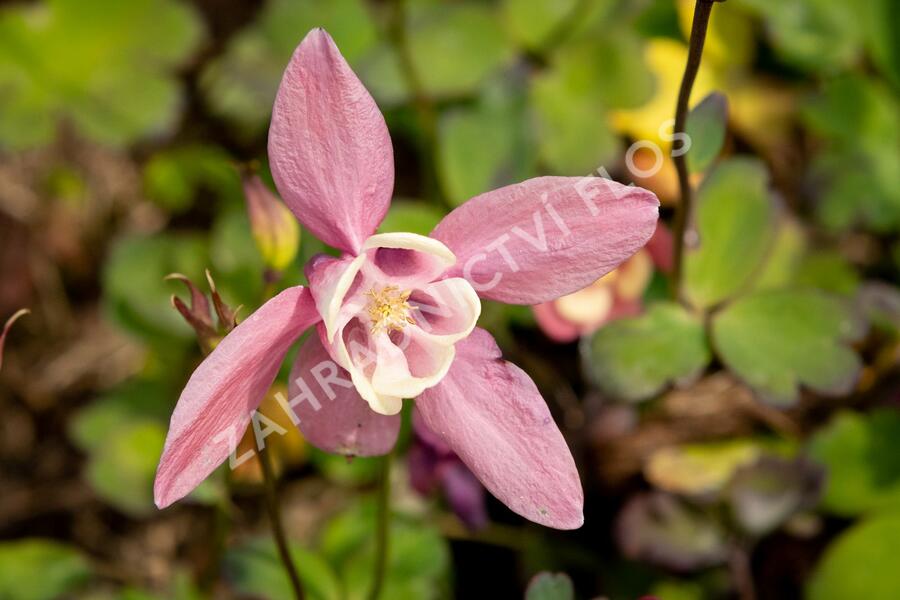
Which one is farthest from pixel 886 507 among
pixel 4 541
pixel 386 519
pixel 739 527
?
pixel 4 541

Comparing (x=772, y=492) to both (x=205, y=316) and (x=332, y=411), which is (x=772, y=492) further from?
(x=205, y=316)

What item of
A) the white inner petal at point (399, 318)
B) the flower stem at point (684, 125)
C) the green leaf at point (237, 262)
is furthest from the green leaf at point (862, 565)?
the green leaf at point (237, 262)

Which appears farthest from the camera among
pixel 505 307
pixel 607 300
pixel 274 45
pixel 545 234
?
pixel 274 45

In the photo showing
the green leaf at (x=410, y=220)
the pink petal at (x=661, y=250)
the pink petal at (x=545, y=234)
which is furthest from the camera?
the pink petal at (x=661, y=250)

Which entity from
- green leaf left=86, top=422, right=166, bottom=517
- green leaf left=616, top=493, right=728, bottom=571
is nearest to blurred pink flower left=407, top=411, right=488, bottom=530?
green leaf left=616, top=493, right=728, bottom=571

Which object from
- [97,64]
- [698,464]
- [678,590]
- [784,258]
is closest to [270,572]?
[678,590]

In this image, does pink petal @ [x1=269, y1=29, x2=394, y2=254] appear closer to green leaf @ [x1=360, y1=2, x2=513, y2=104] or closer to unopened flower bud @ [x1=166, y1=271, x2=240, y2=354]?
unopened flower bud @ [x1=166, y1=271, x2=240, y2=354]

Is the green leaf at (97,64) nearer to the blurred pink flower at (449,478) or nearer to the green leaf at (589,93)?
→ the green leaf at (589,93)
